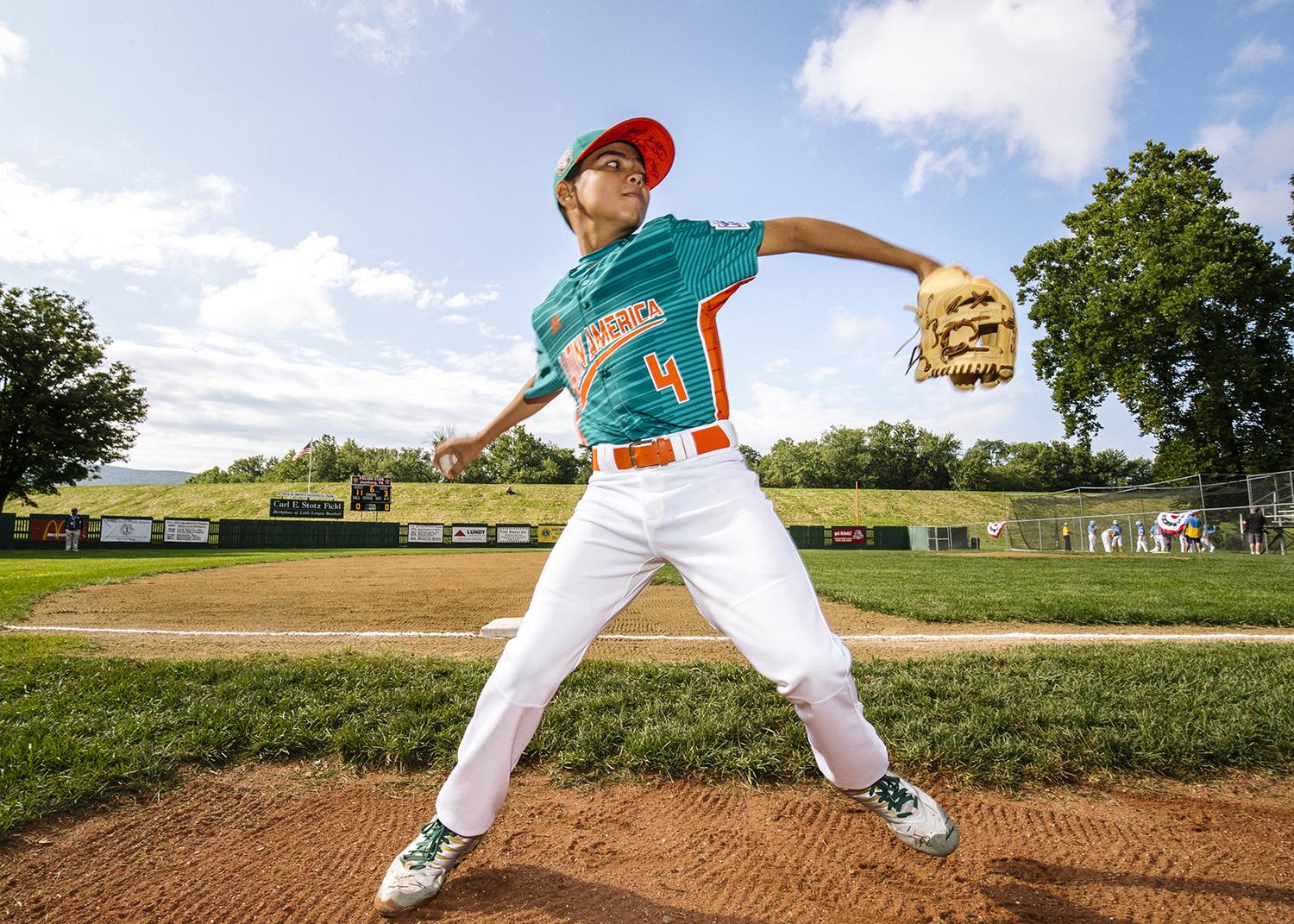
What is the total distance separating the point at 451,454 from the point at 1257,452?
36078 mm

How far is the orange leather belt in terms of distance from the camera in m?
2.04

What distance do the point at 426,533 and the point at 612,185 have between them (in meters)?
38.4

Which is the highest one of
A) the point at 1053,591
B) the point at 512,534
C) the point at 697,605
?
the point at 697,605

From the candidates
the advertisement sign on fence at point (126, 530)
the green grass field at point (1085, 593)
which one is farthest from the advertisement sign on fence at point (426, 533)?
the green grass field at point (1085, 593)

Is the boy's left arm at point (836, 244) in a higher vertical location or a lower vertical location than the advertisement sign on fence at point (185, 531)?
higher

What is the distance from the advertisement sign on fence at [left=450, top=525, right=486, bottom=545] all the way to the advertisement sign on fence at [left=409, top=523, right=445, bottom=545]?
0.70 m

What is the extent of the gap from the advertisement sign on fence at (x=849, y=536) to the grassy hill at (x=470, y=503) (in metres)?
4.06

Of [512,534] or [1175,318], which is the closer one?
[1175,318]

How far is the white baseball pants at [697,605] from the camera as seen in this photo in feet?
6.23

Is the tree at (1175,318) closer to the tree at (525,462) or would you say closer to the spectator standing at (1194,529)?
the spectator standing at (1194,529)

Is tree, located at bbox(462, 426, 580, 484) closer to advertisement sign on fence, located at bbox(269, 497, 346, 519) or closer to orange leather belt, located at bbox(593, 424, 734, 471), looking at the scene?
advertisement sign on fence, located at bbox(269, 497, 346, 519)

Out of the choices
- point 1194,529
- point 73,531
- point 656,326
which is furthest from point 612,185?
point 73,531

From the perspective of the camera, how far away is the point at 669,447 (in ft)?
6.70

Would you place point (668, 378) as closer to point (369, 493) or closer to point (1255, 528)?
point (1255, 528)
